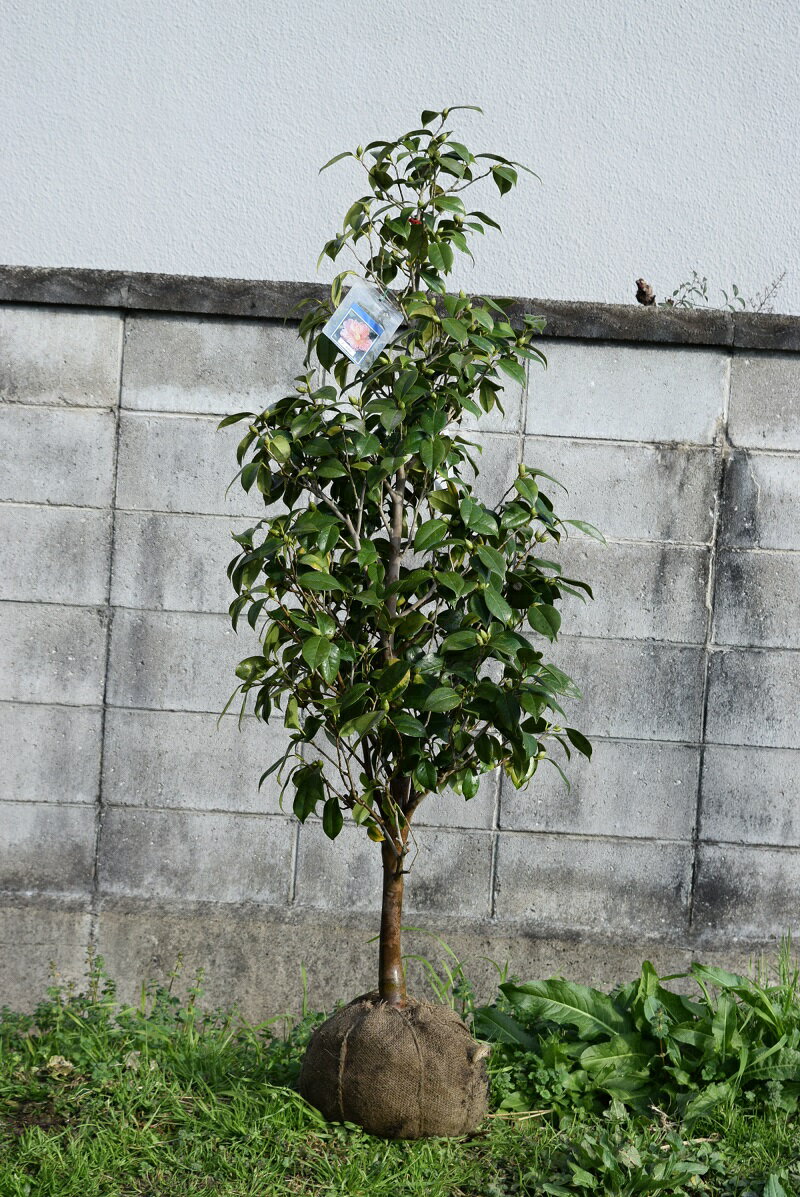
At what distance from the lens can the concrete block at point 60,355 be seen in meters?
3.20

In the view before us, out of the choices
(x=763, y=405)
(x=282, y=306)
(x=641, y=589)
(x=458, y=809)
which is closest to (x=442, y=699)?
(x=458, y=809)

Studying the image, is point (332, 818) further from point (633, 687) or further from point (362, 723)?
point (633, 687)

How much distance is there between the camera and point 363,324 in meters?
2.36

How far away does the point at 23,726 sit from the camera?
324 centimetres

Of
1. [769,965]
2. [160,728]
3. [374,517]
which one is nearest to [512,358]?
[374,517]

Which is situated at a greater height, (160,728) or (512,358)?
(512,358)

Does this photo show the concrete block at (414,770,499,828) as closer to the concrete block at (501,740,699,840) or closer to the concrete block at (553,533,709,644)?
the concrete block at (501,740,699,840)

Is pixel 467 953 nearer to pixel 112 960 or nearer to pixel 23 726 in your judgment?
pixel 112 960

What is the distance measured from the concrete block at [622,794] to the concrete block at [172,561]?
1068 mm

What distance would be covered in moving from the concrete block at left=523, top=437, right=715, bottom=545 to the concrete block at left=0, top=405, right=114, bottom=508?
4.25ft

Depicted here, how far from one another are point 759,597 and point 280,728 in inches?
58.5

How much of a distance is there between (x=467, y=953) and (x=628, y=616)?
112 centimetres

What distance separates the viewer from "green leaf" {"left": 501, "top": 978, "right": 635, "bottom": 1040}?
2.73 metres

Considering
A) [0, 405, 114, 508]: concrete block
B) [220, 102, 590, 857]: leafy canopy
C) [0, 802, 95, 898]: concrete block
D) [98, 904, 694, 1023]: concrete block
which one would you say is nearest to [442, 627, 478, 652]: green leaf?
[220, 102, 590, 857]: leafy canopy
